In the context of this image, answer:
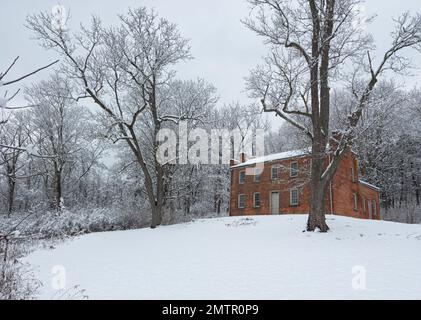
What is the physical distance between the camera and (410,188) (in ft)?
131

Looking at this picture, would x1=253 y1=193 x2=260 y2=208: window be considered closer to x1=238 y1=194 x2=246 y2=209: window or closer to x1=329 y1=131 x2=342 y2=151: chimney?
x1=238 y1=194 x2=246 y2=209: window

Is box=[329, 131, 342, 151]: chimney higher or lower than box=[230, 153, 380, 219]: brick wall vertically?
higher

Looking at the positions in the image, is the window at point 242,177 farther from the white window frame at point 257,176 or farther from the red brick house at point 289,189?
the white window frame at point 257,176

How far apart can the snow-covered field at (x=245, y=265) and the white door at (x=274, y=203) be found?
1285cm

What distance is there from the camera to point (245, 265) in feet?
32.2

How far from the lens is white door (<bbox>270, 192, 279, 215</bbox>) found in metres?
30.2

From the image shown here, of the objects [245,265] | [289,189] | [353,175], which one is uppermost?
[353,175]

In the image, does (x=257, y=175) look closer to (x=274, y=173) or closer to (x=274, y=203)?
(x=274, y=173)

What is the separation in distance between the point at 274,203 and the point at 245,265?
2128 cm

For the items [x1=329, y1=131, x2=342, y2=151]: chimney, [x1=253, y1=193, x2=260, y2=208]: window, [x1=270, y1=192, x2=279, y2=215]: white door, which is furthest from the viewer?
[x1=253, y1=193, x2=260, y2=208]: window

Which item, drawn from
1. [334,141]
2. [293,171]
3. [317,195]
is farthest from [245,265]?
[293,171]

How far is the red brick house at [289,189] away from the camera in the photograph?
27.3m

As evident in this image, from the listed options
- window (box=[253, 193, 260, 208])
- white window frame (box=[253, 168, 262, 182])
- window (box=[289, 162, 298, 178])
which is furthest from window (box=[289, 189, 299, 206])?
white window frame (box=[253, 168, 262, 182])

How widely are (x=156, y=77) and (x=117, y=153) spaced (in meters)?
14.8
